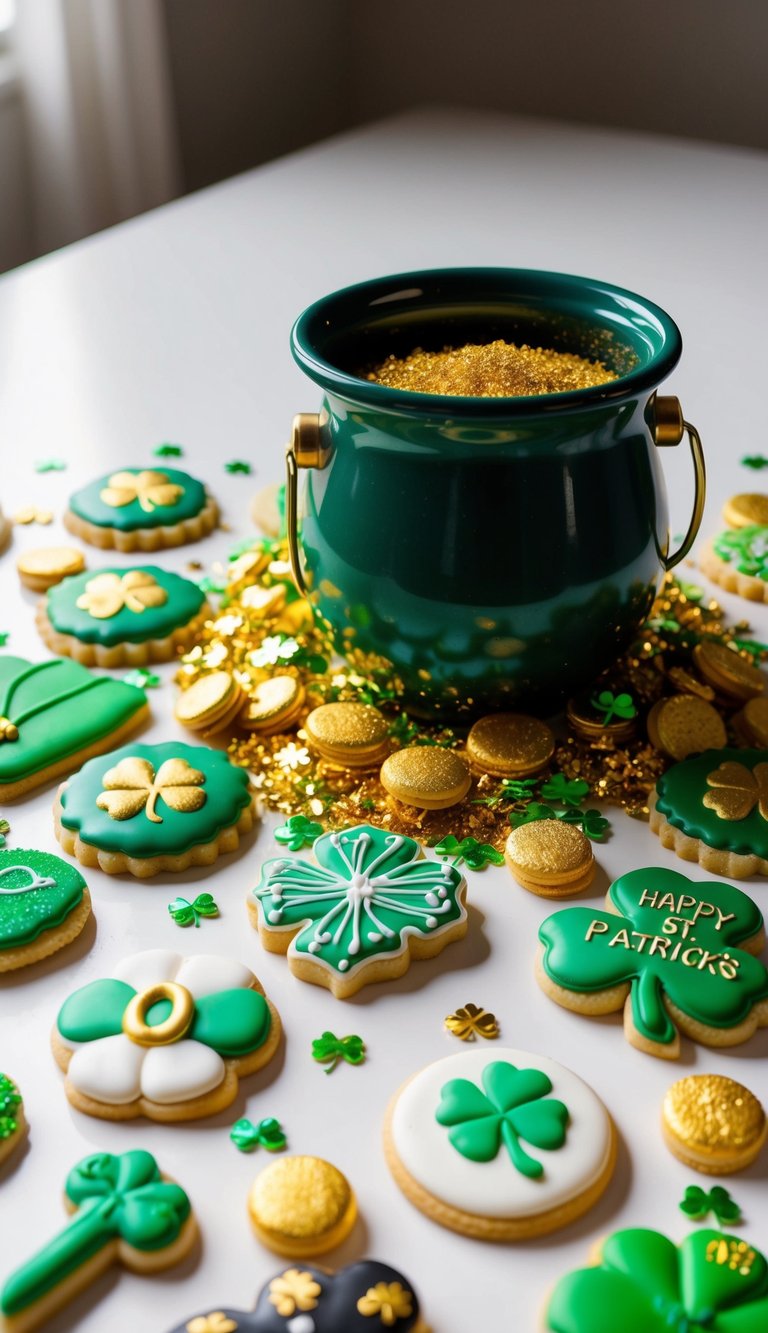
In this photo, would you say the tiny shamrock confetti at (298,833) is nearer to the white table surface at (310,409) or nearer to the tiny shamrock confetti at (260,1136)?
the white table surface at (310,409)

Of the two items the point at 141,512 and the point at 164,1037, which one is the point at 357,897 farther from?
the point at 141,512

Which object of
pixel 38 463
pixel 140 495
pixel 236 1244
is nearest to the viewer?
pixel 236 1244

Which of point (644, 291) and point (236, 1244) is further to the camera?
point (644, 291)

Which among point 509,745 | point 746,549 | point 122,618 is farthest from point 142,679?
point 746,549

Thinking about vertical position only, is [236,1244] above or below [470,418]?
below

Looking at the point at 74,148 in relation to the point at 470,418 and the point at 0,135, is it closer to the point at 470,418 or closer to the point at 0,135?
the point at 0,135

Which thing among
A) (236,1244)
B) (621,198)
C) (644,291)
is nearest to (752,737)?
(236,1244)

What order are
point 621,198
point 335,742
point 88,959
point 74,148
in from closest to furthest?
point 88,959, point 335,742, point 621,198, point 74,148

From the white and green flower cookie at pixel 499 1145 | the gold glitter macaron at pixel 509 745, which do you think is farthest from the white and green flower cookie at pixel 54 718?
the white and green flower cookie at pixel 499 1145
